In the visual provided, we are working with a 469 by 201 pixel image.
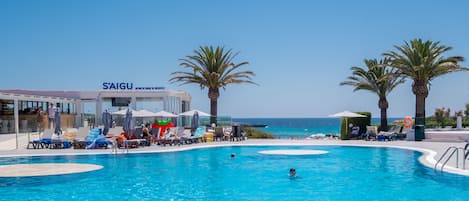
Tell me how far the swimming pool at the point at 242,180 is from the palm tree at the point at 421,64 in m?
10.4

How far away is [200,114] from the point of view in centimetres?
2970

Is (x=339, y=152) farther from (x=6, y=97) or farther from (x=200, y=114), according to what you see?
(x=6, y=97)

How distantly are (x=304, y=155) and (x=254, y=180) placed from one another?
264 inches

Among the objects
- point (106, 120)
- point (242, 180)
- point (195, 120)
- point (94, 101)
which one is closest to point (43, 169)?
point (242, 180)

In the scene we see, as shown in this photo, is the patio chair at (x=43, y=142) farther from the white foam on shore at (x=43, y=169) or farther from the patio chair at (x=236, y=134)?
the patio chair at (x=236, y=134)

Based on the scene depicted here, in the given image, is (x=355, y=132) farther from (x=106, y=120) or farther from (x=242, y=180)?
(x=242, y=180)

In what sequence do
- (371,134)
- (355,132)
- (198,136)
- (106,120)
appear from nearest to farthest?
(106,120) < (198,136) < (371,134) < (355,132)

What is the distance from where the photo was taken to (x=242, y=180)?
46.0 ft

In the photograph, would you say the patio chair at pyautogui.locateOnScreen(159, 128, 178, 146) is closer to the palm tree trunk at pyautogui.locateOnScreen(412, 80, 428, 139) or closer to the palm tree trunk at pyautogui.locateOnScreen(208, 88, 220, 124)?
the palm tree trunk at pyautogui.locateOnScreen(208, 88, 220, 124)

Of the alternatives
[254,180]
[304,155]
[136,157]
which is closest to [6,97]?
[136,157]

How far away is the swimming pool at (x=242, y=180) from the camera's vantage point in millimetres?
11844

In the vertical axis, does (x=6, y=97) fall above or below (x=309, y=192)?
above

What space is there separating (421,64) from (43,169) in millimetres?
21025

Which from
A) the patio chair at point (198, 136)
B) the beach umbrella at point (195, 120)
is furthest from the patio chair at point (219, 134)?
the beach umbrella at point (195, 120)
